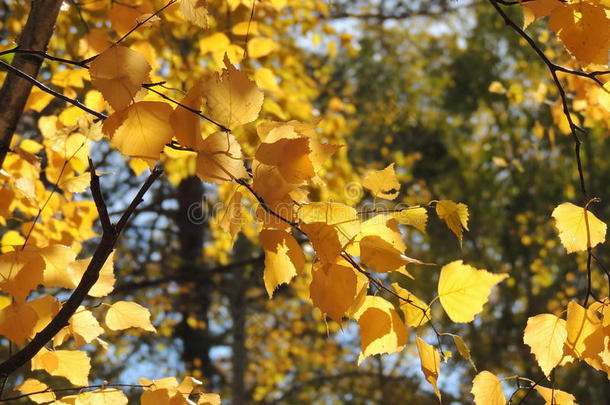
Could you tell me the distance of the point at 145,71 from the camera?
649 mm

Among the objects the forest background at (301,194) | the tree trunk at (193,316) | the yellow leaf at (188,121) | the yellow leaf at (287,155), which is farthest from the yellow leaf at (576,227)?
the tree trunk at (193,316)

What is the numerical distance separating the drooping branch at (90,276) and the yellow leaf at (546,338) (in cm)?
52

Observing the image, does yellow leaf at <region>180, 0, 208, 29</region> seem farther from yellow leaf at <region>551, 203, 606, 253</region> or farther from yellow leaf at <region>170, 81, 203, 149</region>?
yellow leaf at <region>551, 203, 606, 253</region>

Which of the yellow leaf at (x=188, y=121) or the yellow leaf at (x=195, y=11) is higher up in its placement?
the yellow leaf at (x=195, y=11)

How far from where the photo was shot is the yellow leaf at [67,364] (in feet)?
2.97

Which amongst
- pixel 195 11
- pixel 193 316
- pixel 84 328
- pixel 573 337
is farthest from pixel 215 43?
pixel 193 316

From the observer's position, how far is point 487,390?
832 millimetres

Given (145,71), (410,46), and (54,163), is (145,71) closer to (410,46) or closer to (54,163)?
(54,163)

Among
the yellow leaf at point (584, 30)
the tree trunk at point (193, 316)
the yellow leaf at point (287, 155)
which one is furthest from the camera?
the tree trunk at point (193, 316)

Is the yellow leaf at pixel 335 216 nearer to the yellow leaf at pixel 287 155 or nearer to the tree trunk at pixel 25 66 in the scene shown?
the yellow leaf at pixel 287 155

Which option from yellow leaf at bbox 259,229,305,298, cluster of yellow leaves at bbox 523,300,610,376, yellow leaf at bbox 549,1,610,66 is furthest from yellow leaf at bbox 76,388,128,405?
yellow leaf at bbox 549,1,610,66

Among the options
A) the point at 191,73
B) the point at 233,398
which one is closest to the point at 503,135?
the point at 233,398

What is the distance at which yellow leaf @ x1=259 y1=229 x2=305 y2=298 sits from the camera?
0.68m

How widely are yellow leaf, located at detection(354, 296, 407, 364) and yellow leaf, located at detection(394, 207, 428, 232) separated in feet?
0.35
